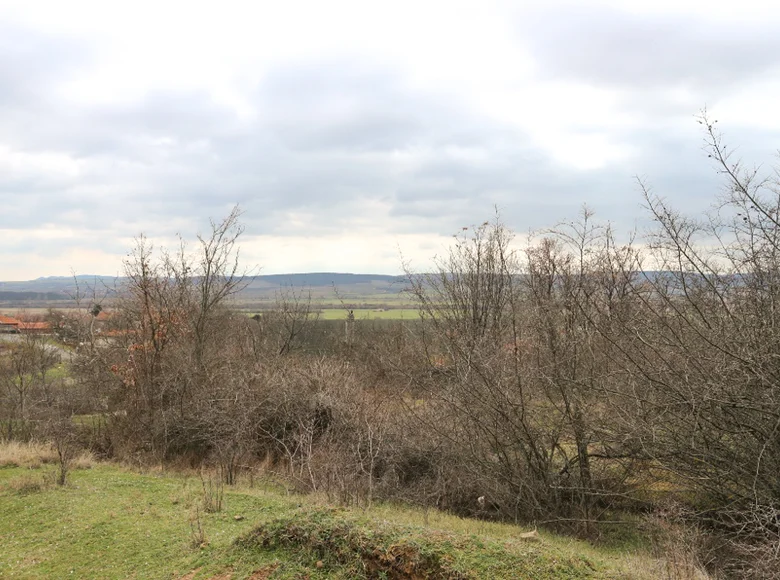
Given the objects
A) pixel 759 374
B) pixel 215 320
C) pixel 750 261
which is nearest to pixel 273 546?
pixel 759 374

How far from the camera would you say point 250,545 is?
6.19 meters

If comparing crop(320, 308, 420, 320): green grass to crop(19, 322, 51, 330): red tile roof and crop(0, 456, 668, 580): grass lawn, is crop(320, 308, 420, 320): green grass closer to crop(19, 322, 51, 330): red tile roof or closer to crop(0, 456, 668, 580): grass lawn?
crop(19, 322, 51, 330): red tile roof

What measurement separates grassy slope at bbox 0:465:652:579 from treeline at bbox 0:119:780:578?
1934mm

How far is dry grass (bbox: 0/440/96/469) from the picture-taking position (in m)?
13.0

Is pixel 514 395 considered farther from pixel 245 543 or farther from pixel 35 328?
pixel 35 328

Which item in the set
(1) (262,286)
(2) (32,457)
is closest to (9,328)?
(2) (32,457)

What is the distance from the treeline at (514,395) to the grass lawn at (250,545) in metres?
1.97

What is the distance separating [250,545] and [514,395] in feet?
22.4

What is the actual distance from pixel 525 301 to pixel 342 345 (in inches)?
591

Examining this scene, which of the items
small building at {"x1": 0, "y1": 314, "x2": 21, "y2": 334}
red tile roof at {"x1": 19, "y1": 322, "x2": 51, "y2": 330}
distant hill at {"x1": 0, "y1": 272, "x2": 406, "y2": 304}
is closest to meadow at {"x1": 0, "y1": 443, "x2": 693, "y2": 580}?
distant hill at {"x1": 0, "y1": 272, "x2": 406, "y2": 304}

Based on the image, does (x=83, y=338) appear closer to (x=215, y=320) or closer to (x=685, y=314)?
(x=215, y=320)

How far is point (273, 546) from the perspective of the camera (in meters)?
6.09

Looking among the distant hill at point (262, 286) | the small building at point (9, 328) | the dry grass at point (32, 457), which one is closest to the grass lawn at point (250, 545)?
the dry grass at point (32, 457)

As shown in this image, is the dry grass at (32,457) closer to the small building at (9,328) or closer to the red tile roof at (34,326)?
the red tile roof at (34,326)
